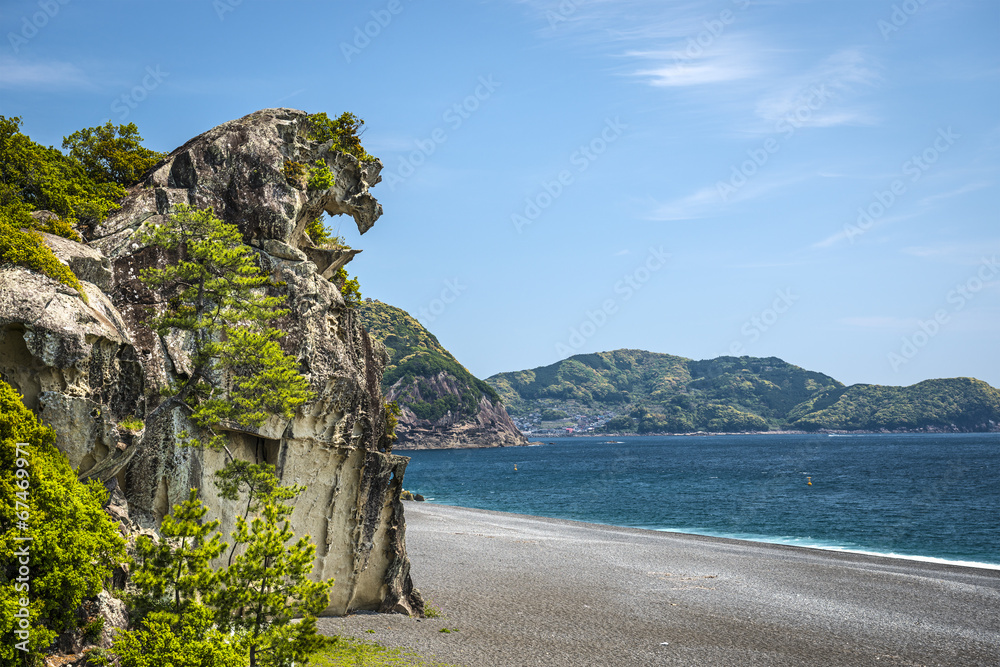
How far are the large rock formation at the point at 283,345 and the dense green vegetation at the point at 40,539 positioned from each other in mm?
774

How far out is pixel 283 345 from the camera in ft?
62.1

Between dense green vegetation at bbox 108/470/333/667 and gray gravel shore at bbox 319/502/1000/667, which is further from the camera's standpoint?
gray gravel shore at bbox 319/502/1000/667

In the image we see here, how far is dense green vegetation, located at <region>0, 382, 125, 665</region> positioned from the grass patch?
7.81m

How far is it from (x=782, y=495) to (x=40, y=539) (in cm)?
7509

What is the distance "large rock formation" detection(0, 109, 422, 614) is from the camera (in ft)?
38.1

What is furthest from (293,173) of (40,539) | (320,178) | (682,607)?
(682,607)

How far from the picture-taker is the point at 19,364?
11.3 metres

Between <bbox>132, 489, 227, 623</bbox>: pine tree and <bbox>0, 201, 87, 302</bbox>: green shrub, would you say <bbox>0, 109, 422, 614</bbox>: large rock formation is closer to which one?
<bbox>0, 201, 87, 302</bbox>: green shrub

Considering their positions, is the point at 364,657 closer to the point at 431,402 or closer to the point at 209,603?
the point at 209,603

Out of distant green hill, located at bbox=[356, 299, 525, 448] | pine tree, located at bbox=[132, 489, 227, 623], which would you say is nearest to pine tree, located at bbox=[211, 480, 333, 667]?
pine tree, located at bbox=[132, 489, 227, 623]

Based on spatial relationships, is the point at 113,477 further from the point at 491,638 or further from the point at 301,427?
the point at 491,638

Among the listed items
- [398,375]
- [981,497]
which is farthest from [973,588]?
[398,375]

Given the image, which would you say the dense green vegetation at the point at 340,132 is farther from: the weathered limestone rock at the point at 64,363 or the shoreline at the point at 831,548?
the shoreline at the point at 831,548

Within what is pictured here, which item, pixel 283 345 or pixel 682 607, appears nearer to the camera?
pixel 283 345
